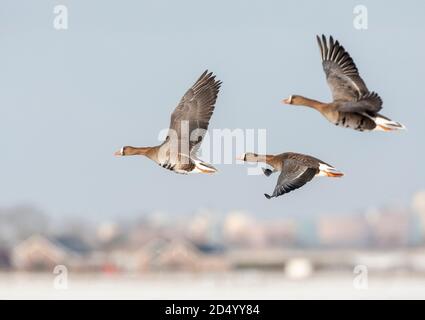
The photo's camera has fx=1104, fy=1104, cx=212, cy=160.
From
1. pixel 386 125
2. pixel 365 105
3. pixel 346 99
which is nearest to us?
pixel 386 125

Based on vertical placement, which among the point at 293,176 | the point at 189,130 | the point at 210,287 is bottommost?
the point at 210,287

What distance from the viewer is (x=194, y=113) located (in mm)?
14039

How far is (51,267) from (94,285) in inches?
184

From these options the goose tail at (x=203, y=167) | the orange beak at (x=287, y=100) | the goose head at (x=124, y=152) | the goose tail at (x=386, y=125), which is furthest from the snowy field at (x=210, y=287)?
the goose tail at (x=386, y=125)

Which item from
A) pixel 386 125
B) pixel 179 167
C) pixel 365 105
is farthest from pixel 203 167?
pixel 386 125

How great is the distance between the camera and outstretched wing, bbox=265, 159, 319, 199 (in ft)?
43.4

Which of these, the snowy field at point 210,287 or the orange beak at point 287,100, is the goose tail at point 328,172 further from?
the snowy field at point 210,287

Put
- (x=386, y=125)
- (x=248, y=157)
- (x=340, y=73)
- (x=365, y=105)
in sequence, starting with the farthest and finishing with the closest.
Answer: (x=248, y=157)
(x=340, y=73)
(x=365, y=105)
(x=386, y=125)

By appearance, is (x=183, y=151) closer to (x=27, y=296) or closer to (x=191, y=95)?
(x=191, y=95)

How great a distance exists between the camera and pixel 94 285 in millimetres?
52812

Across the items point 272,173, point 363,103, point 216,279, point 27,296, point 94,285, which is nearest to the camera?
point 363,103

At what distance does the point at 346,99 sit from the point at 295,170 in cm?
112

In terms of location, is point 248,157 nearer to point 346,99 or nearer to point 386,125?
point 346,99
